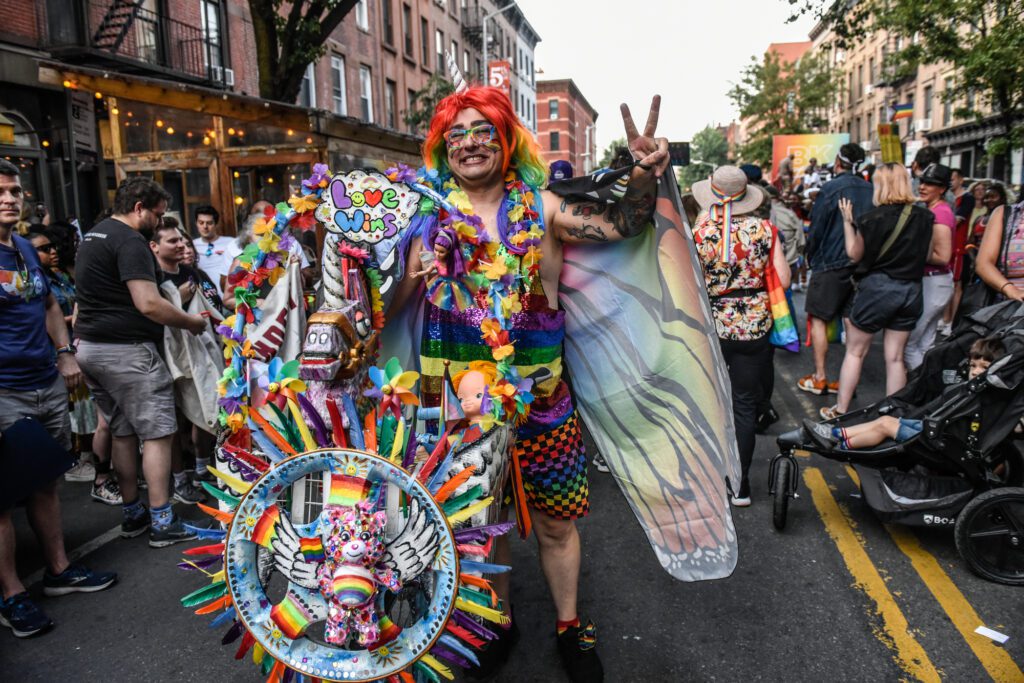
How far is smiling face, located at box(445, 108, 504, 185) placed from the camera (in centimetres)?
245

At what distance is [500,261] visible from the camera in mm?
2332

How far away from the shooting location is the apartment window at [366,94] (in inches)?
977

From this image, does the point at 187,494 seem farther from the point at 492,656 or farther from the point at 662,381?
the point at 662,381

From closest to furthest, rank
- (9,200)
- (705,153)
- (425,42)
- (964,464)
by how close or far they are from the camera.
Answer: (9,200) < (964,464) < (425,42) < (705,153)

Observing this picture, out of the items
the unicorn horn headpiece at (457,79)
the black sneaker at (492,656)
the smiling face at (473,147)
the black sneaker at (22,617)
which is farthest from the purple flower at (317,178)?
the black sneaker at (22,617)

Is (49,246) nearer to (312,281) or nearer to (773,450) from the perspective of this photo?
(312,281)

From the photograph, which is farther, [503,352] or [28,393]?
[28,393]

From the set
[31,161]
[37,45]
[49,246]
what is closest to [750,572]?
[49,246]

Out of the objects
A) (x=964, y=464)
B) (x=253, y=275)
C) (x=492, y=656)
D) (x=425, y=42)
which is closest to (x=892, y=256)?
(x=964, y=464)

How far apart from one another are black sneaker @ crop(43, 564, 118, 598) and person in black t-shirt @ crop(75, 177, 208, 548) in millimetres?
443

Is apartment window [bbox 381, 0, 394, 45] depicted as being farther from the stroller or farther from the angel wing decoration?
the angel wing decoration

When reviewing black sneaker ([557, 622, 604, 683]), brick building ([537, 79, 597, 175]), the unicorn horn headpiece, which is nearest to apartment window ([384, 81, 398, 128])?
the unicorn horn headpiece

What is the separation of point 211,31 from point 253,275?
17.2 m

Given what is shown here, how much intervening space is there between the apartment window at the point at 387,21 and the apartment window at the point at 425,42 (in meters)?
3.28
